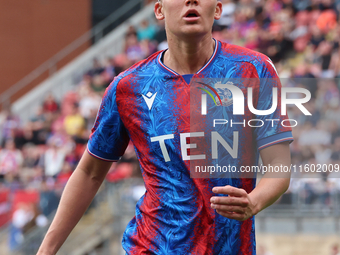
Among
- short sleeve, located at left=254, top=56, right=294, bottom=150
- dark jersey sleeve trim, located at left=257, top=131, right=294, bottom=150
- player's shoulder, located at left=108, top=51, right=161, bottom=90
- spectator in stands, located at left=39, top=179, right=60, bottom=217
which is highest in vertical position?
player's shoulder, located at left=108, top=51, right=161, bottom=90

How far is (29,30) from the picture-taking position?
19.5m

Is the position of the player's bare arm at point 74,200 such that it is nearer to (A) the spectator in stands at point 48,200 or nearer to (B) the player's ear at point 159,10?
(B) the player's ear at point 159,10

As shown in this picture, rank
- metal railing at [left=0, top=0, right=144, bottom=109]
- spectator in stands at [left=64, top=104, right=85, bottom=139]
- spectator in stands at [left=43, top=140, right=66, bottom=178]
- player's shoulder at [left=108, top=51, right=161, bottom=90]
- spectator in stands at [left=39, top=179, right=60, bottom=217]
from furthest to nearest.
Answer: metal railing at [left=0, top=0, right=144, bottom=109]
spectator in stands at [left=64, top=104, right=85, bottom=139]
spectator in stands at [left=43, top=140, right=66, bottom=178]
spectator in stands at [left=39, top=179, right=60, bottom=217]
player's shoulder at [left=108, top=51, right=161, bottom=90]

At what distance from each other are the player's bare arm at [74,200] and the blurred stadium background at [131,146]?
4.04m

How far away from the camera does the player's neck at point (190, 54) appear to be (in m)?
2.73

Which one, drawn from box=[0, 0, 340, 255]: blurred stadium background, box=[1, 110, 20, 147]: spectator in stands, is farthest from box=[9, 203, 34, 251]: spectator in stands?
box=[1, 110, 20, 147]: spectator in stands

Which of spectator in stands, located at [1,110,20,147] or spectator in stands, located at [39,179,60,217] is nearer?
spectator in stands, located at [39,179,60,217]

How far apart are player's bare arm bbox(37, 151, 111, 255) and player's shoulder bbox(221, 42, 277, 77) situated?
3.01 feet

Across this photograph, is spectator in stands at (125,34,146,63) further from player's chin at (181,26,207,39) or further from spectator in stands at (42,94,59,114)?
player's chin at (181,26,207,39)

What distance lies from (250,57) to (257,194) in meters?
0.74

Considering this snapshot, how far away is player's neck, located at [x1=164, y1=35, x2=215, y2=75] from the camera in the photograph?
2732 mm

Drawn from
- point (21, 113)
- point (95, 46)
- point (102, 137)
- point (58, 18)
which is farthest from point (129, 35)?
point (102, 137)

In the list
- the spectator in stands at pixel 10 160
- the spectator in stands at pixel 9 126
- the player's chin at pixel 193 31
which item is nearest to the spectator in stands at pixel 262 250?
the spectator in stands at pixel 10 160

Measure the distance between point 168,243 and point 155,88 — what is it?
2.58 feet
